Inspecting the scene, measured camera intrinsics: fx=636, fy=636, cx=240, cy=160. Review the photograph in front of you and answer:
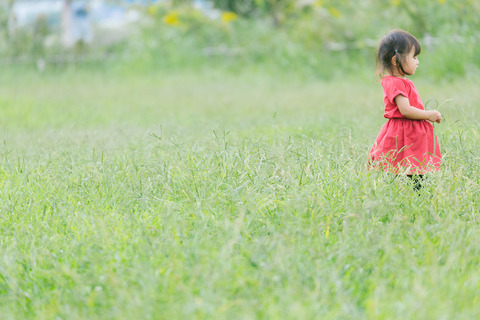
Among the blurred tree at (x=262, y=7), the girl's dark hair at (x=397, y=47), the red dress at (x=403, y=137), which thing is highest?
the girl's dark hair at (x=397, y=47)

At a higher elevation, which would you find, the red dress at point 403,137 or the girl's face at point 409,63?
the girl's face at point 409,63

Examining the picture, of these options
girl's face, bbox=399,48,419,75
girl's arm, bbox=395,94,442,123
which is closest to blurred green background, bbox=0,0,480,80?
girl's face, bbox=399,48,419,75

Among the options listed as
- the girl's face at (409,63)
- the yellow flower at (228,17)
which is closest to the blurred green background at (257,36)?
the yellow flower at (228,17)

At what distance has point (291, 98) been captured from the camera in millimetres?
9422

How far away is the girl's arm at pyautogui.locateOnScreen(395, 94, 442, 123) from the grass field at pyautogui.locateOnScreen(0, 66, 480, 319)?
262 millimetres

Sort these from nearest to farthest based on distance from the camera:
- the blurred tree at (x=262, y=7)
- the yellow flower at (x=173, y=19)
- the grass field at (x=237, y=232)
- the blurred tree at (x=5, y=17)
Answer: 1. the grass field at (x=237, y=232)
2. the blurred tree at (x=262, y=7)
3. the yellow flower at (x=173, y=19)
4. the blurred tree at (x=5, y=17)

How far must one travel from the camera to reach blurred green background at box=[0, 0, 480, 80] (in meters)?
10.7

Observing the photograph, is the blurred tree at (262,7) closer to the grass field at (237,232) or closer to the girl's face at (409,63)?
the grass field at (237,232)

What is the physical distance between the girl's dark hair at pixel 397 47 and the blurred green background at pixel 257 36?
591 cm

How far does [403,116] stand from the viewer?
13.6ft

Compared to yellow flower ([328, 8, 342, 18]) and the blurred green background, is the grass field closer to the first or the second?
the blurred green background

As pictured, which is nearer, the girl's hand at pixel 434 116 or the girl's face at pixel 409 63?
the girl's hand at pixel 434 116

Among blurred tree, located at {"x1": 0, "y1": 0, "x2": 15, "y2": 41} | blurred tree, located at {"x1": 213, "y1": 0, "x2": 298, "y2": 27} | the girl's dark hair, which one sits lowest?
blurred tree, located at {"x1": 0, "y1": 0, "x2": 15, "y2": 41}

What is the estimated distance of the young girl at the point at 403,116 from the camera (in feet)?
13.3
